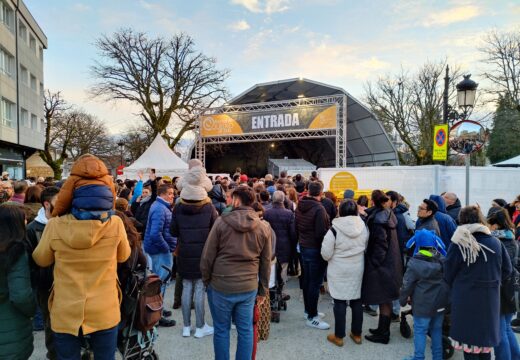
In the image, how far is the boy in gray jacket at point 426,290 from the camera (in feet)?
10.3

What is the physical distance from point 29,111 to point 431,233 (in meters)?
28.6

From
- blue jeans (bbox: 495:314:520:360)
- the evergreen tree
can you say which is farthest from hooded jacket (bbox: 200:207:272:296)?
the evergreen tree

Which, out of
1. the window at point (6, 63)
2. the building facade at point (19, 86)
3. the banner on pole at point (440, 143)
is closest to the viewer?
the banner on pole at point (440, 143)

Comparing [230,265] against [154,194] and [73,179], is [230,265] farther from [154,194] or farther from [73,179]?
[154,194]

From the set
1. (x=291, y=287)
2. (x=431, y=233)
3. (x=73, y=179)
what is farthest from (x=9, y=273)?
(x=291, y=287)

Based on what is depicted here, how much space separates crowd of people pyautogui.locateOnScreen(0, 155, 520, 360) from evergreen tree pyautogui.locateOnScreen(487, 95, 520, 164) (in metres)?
21.1

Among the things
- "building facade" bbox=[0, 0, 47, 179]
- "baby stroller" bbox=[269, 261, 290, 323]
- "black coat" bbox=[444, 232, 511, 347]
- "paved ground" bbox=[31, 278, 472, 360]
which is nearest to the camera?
"black coat" bbox=[444, 232, 511, 347]

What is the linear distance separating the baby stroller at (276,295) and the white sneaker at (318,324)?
0.45m

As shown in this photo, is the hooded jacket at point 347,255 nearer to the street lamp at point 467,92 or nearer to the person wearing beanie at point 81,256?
the person wearing beanie at point 81,256

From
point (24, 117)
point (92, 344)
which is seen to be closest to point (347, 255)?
point (92, 344)

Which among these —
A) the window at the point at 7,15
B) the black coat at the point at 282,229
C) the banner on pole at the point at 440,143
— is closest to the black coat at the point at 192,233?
the black coat at the point at 282,229

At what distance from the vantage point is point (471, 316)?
108 inches

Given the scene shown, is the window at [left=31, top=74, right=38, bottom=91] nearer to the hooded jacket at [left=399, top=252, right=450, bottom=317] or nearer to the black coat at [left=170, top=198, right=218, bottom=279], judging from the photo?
the black coat at [left=170, top=198, right=218, bottom=279]

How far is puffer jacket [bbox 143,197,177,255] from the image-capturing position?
4.26 m
